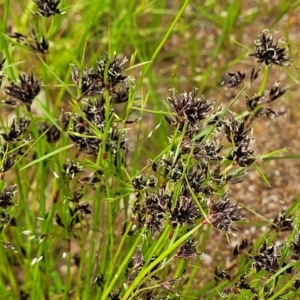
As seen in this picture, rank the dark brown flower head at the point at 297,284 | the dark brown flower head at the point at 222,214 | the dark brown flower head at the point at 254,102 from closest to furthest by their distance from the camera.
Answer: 1. the dark brown flower head at the point at 222,214
2. the dark brown flower head at the point at 297,284
3. the dark brown flower head at the point at 254,102

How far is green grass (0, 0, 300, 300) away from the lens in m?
0.85

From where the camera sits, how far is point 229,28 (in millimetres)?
1730

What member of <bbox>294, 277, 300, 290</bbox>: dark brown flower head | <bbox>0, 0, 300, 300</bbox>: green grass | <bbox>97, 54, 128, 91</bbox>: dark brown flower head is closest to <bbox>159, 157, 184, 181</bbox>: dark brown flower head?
<bbox>0, 0, 300, 300</bbox>: green grass

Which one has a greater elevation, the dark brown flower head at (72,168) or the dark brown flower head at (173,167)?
the dark brown flower head at (173,167)

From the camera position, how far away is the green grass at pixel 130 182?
85 cm

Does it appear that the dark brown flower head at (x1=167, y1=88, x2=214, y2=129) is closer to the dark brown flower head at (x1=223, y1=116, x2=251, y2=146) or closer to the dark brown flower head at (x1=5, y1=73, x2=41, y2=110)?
the dark brown flower head at (x1=223, y1=116, x2=251, y2=146)

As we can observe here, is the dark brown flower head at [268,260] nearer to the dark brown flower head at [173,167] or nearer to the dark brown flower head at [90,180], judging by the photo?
the dark brown flower head at [173,167]

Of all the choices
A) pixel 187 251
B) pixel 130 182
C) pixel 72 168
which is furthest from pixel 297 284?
pixel 72 168

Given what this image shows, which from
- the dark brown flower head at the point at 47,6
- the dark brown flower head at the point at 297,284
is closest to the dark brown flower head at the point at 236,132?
the dark brown flower head at the point at 297,284

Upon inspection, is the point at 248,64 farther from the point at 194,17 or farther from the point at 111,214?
the point at 111,214

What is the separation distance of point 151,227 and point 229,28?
101cm

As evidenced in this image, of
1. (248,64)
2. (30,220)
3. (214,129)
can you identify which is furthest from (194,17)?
Result: (214,129)

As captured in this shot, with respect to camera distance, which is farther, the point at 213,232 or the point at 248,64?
the point at 248,64

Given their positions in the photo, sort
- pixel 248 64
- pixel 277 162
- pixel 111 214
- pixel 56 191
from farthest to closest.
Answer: pixel 248 64 → pixel 277 162 → pixel 56 191 → pixel 111 214
